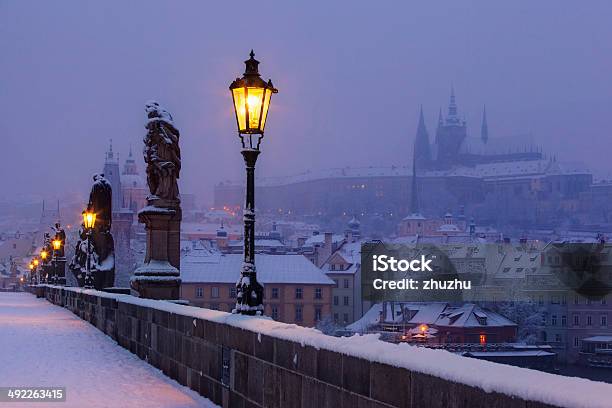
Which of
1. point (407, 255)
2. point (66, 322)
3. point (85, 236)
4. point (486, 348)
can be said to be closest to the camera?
point (66, 322)

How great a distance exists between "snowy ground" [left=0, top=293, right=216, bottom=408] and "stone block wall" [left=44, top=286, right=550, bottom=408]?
255 millimetres

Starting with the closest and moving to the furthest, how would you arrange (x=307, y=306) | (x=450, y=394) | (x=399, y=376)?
(x=450, y=394), (x=399, y=376), (x=307, y=306)

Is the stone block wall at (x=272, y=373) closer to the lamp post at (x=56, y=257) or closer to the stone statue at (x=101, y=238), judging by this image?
the stone statue at (x=101, y=238)

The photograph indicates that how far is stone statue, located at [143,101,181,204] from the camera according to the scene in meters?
19.7

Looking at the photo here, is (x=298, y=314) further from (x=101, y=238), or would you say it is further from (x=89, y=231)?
(x=101, y=238)

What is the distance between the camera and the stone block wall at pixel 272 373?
5043mm

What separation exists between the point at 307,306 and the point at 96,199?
9220 cm

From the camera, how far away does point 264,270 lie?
412 feet

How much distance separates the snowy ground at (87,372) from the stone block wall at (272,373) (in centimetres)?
26

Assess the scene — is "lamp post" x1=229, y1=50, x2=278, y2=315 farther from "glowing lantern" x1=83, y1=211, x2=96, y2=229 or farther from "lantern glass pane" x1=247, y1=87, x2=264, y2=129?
"glowing lantern" x1=83, y1=211, x2=96, y2=229

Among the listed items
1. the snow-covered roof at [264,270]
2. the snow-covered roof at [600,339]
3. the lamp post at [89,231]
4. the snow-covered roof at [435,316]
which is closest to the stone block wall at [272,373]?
the lamp post at [89,231]

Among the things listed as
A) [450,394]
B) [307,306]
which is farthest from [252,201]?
[307,306]

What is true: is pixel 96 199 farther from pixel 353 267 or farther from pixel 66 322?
pixel 353 267

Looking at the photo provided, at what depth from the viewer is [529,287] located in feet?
490
